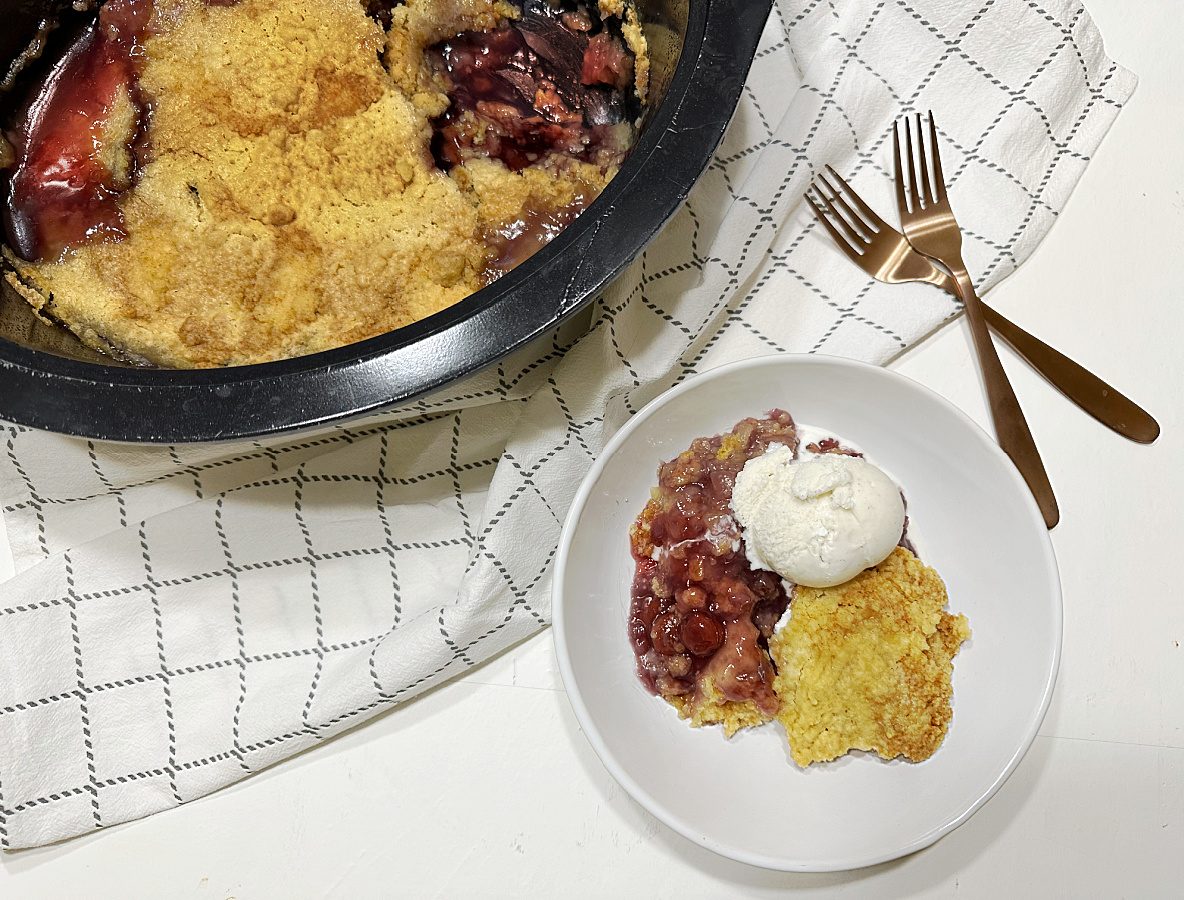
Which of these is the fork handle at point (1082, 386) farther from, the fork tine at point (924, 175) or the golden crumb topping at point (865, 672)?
the golden crumb topping at point (865, 672)

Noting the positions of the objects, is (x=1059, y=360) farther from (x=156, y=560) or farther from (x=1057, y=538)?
(x=156, y=560)

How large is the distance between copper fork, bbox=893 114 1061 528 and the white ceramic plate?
0.10 meters

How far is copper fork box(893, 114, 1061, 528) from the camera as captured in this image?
106 centimetres

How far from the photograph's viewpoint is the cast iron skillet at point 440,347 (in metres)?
0.79

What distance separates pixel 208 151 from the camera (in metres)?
0.94

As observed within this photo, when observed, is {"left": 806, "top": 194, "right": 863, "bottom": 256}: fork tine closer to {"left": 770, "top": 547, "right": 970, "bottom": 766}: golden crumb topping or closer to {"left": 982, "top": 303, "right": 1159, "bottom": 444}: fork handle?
{"left": 982, "top": 303, "right": 1159, "bottom": 444}: fork handle

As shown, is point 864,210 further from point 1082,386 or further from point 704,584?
point 704,584

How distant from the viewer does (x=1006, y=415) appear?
3.50 feet

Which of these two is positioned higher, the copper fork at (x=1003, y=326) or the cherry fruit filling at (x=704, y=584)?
the copper fork at (x=1003, y=326)

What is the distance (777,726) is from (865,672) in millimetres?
115

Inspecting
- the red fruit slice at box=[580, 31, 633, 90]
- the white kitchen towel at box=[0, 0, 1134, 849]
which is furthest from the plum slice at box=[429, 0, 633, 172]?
the white kitchen towel at box=[0, 0, 1134, 849]

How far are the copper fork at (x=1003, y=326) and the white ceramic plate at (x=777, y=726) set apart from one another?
168 mm

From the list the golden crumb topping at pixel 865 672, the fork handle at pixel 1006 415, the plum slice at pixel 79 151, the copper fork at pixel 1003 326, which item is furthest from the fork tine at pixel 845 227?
the plum slice at pixel 79 151

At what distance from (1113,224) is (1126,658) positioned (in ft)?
1.66
